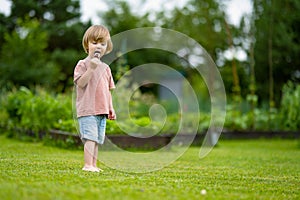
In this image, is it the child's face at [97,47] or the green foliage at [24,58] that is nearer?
the child's face at [97,47]

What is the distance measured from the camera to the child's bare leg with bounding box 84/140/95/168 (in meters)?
4.62

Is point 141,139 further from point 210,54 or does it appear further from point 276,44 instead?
point 210,54

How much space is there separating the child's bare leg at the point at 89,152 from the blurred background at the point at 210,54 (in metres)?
3.78

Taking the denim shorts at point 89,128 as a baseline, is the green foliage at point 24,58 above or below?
above

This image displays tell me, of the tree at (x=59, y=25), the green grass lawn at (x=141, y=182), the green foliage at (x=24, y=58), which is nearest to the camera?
the green grass lawn at (x=141, y=182)

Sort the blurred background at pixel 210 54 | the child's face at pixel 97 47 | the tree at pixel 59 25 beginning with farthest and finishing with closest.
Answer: the tree at pixel 59 25, the blurred background at pixel 210 54, the child's face at pixel 97 47

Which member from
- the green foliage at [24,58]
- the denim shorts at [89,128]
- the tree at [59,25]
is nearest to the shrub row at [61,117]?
the denim shorts at [89,128]

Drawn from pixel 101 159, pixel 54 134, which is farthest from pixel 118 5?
pixel 101 159

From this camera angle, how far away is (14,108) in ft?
32.4

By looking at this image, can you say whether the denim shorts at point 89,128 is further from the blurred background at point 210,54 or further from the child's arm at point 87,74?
the blurred background at point 210,54

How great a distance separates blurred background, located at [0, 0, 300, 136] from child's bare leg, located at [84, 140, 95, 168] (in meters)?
3.78

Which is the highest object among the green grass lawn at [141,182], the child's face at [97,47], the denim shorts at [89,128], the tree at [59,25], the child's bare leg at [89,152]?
the tree at [59,25]

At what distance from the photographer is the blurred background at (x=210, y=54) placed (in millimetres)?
10086

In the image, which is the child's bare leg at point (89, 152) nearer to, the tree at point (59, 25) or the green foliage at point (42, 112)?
the green foliage at point (42, 112)
